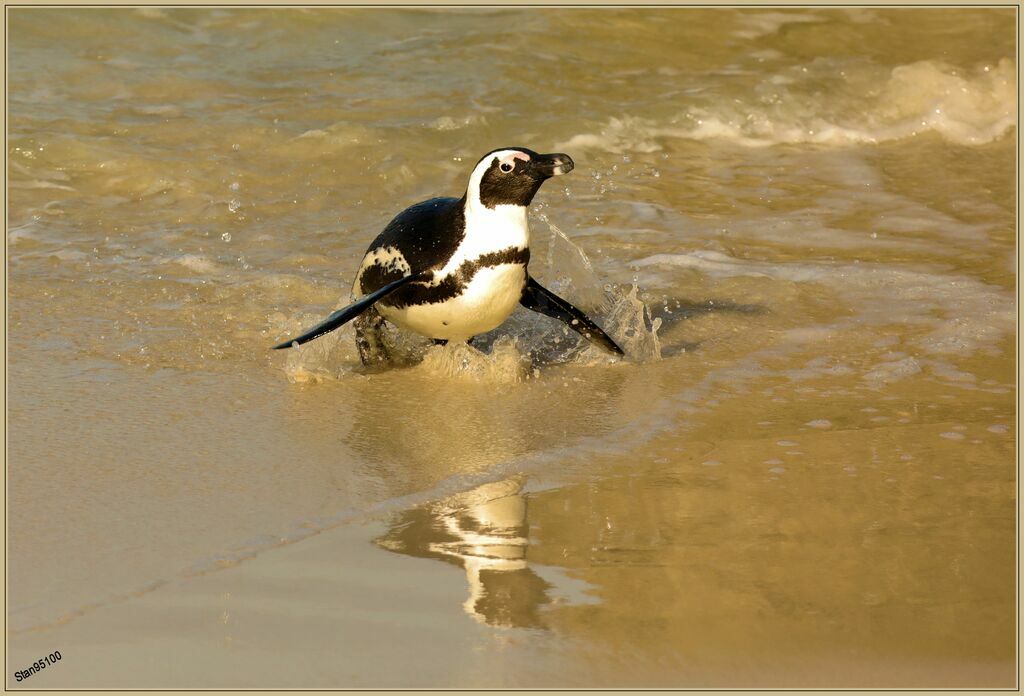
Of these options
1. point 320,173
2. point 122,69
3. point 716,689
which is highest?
point 122,69

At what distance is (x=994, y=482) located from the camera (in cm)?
398

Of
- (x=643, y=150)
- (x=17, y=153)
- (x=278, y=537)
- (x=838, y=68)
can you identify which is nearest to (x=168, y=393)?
(x=278, y=537)

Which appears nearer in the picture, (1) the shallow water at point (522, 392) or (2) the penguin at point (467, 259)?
(1) the shallow water at point (522, 392)

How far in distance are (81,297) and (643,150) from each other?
4.17m

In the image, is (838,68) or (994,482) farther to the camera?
(838,68)

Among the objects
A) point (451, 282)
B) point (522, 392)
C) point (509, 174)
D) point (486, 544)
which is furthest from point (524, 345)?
point (486, 544)

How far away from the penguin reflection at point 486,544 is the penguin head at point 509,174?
1185 mm

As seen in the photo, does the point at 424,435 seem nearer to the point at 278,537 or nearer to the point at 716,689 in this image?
the point at 278,537

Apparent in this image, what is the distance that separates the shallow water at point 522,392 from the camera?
10.1 feet

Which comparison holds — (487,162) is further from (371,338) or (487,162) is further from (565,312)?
(371,338)
